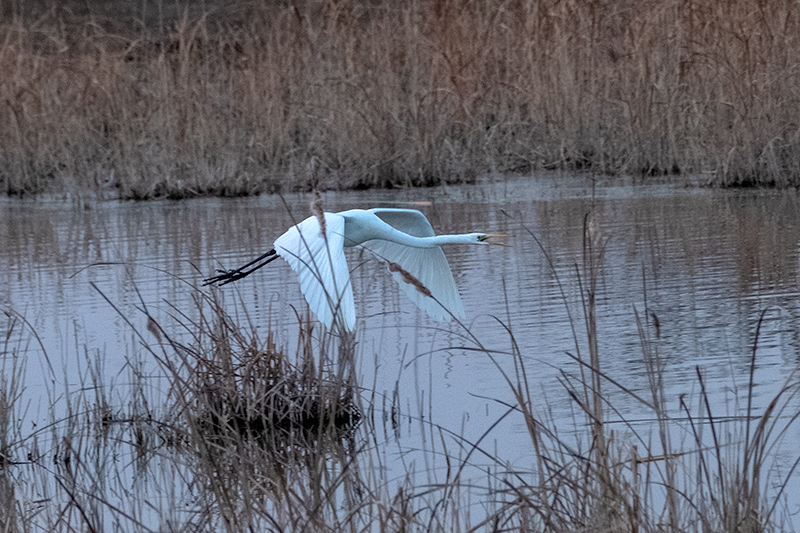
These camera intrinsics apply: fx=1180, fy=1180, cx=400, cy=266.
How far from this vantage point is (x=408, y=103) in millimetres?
8523

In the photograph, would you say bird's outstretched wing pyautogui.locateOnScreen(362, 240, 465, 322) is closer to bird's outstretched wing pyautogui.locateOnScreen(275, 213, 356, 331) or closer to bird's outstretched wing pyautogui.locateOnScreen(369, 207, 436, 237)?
bird's outstretched wing pyautogui.locateOnScreen(369, 207, 436, 237)

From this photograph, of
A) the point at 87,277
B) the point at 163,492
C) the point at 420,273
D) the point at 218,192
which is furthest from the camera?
the point at 218,192

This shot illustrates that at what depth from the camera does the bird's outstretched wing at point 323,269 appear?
2.96 m

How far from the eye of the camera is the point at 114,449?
3.43m

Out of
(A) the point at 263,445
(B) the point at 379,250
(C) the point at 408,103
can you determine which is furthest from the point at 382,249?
(C) the point at 408,103

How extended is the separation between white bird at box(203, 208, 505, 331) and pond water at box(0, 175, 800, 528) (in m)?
0.14

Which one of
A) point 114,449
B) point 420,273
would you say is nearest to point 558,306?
point 420,273

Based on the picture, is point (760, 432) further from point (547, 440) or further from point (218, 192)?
point (218, 192)

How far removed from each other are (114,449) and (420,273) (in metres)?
1.47

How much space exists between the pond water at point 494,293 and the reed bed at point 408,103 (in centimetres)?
35

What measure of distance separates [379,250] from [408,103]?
399 cm

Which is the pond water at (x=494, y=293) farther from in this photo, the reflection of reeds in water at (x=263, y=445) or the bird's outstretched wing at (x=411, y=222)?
the bird's outstretched wing at (x=411, y=222)

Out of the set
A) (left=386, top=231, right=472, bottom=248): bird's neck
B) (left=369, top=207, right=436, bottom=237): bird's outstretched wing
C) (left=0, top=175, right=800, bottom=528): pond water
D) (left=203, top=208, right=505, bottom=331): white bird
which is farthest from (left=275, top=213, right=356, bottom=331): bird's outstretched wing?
(left=369, top=207, right=436, bottom=237): bird's outstretched wing

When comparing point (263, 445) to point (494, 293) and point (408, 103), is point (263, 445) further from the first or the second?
point (408, 103)
